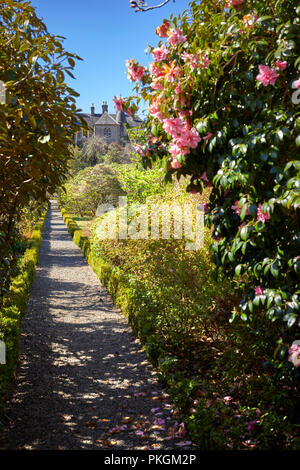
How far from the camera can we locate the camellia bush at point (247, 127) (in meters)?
2.12

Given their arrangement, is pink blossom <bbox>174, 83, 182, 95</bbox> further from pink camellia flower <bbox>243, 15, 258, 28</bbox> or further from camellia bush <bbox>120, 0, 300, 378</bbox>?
pink camellia flower <bbox>243, 15, 258, 28</bbox>

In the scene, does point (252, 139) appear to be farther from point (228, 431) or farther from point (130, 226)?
point (130, 226)

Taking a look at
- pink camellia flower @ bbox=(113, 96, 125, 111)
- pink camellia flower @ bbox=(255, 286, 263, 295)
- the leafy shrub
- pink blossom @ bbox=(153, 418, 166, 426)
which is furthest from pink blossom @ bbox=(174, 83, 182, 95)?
the leafy shrub

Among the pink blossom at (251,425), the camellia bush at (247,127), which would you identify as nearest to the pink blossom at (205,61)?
the camellia bush at (247,127)

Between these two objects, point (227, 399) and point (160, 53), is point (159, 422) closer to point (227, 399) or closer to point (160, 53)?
point (227, 399)

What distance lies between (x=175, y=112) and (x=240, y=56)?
0.53m

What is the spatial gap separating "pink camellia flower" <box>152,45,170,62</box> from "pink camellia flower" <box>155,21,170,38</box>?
0.41 feet

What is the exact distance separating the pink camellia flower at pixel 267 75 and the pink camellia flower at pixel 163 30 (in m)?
0.89

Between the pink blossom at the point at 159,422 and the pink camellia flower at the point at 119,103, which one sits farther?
the pink blossom at the point at 159,422

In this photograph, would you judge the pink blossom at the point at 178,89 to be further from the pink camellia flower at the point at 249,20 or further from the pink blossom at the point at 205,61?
the pink camellia flower at the point at 249,20

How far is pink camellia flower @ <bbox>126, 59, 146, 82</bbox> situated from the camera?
9.30 feet

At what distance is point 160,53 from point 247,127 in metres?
0.91

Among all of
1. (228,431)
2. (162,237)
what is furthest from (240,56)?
(162,237)

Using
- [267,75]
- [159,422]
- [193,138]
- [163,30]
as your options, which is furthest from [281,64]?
[159,422]
